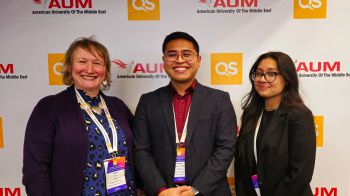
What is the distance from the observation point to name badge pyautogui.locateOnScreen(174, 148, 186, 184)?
1.74 meters

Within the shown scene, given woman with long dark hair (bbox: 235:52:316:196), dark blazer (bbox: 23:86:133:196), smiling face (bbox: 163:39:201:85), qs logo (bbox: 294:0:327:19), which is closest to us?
dark blazer (bbox: 23:86:133:196)

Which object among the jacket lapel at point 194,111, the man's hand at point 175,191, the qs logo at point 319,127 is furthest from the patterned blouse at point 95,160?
the qs logo at point 319,127

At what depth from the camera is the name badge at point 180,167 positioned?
1.74m

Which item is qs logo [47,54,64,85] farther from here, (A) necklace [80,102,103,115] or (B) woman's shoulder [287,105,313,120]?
(B) woman's shoulder [287,105,313,120]

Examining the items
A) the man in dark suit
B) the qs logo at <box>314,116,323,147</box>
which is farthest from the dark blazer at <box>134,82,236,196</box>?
the qs logo at <box>314,116,323,147</box>

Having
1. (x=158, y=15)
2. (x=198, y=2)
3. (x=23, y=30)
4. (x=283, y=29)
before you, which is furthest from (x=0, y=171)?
(x=283, y=29)

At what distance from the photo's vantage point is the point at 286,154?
1.71 m

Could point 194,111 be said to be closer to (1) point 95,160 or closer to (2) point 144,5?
(1) point 95,160

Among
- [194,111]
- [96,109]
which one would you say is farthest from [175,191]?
[96,109]

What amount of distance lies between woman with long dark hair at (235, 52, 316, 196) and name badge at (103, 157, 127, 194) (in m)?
0.78

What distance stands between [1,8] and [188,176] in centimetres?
211

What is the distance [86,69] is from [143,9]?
919 millimetres

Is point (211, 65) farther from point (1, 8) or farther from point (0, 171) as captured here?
point (0, 171)

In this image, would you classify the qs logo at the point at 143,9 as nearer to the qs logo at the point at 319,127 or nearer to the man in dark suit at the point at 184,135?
the man in dark suit at the point at 184,135
